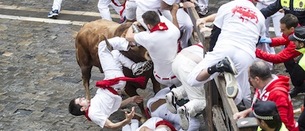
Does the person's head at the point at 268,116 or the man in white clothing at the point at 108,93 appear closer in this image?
the person's head at the point at 268,116

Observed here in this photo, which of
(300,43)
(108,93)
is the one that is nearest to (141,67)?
(108,93)

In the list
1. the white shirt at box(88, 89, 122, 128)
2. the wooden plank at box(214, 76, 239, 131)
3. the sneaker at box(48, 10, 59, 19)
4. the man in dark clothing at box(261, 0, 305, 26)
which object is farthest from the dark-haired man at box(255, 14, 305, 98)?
the sneaker at box(48, 10, 59, 19)

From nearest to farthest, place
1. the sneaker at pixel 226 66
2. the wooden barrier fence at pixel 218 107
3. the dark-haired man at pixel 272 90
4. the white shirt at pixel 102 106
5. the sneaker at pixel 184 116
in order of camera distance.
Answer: the dark-haired man at pixel 272 90 → the wooden barrier fence at pixel 218 107 → the sneaker at pixel 226 66 → the sneaker at pixel 184 116 → the white shirt at pixel 102 106

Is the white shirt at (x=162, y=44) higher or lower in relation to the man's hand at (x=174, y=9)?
lower

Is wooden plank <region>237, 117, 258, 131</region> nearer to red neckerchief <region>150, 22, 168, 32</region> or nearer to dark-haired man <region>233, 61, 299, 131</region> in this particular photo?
dark-haired man <region>233, 61, 299, 131</region>

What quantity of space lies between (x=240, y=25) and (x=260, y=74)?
3.72 feet


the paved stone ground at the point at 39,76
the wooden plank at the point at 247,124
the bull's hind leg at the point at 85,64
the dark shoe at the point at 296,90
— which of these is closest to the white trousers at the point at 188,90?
the wooden plank at the point at 247,124

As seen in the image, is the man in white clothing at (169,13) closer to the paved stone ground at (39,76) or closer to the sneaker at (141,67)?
the sneaker at (141,67)

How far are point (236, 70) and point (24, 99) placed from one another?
4629 mm

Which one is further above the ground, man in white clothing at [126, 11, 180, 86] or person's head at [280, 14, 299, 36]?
person's head at [280, 14, 299, 36]

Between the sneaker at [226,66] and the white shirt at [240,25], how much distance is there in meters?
0.39

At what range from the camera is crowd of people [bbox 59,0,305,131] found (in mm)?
7179

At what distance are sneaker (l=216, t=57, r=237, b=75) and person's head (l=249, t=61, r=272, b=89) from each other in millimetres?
327

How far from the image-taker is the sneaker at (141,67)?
948cm
